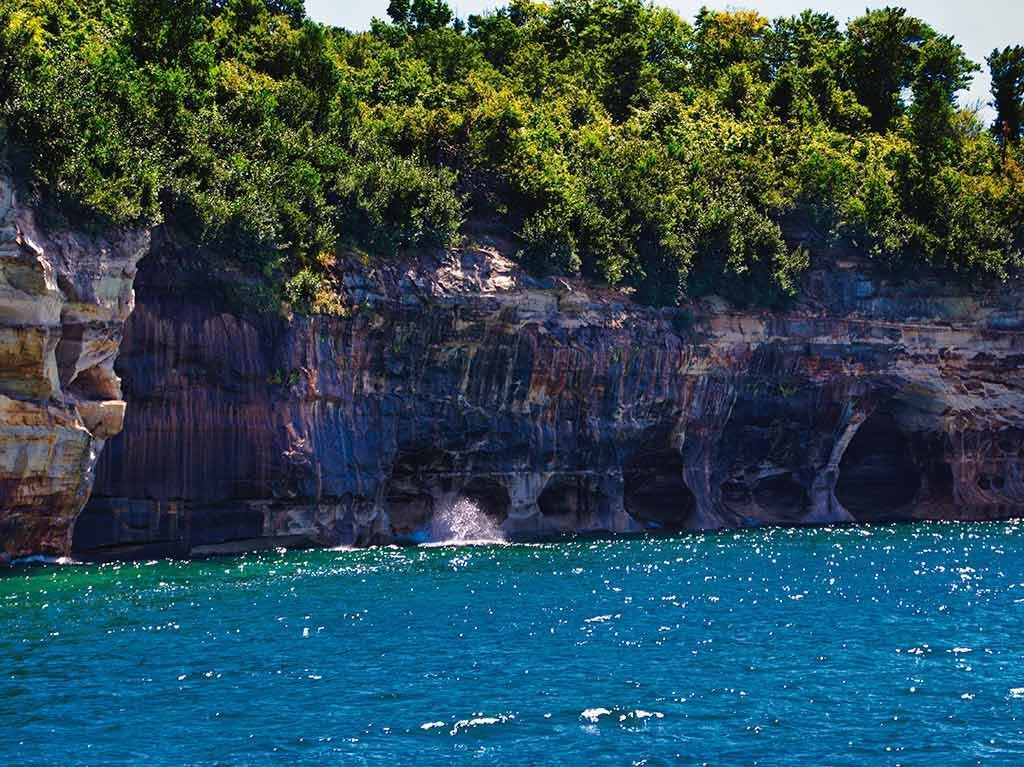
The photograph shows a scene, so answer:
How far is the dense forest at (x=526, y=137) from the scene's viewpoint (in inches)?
2092

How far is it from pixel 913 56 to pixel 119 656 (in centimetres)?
7523

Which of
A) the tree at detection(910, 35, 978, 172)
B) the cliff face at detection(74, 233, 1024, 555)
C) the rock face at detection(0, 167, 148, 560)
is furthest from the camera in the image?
the tree at detection(910, 35, 978, 172)

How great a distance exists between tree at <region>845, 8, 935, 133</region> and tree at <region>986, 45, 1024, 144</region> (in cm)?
562

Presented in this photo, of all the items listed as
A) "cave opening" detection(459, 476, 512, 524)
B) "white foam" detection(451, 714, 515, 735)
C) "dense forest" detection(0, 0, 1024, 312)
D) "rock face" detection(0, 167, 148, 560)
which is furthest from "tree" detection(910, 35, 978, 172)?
"white foam" detection(451, 714, 515, 735)

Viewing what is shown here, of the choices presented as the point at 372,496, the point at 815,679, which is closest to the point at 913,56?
the point at 372,496

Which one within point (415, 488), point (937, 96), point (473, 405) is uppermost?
point (937, 96)

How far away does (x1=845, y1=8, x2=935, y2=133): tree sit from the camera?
89938 millimetres

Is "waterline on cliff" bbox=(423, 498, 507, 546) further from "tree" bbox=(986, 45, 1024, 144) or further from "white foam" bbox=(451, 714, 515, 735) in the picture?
"tree" bbox=(986, 45, 1024, 144)

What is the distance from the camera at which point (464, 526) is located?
6059cm

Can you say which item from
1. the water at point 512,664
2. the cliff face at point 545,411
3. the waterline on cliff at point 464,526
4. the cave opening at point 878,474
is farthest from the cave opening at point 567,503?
the cave opening at point 878,474

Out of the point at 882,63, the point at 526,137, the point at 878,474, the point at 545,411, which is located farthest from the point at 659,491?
the point at 882,63

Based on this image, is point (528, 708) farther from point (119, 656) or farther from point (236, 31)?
point (236, 31)

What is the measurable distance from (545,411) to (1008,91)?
43465 mm

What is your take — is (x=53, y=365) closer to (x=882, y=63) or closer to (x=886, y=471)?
(x=886, y=471)
